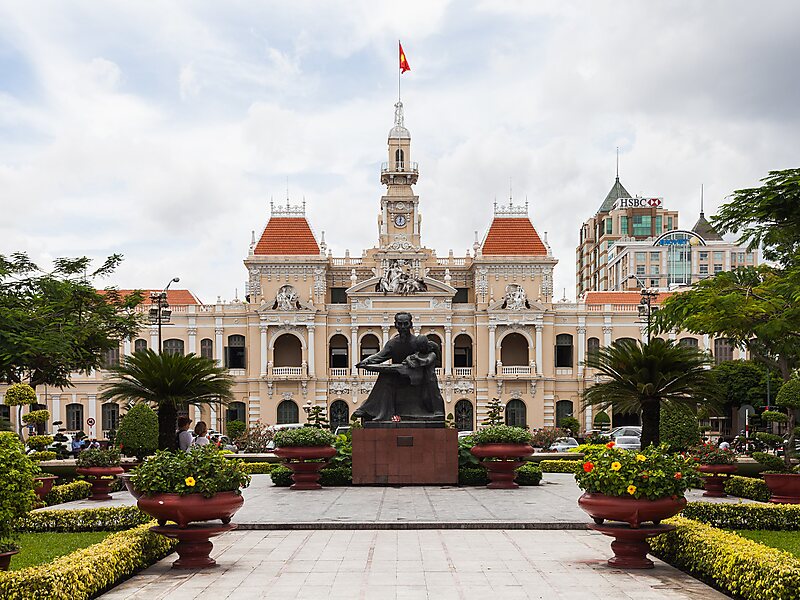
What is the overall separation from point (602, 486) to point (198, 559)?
14.5 ft

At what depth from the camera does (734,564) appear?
926cm

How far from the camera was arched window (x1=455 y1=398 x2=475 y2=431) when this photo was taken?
2475 inches

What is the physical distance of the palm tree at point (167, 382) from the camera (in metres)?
22.2

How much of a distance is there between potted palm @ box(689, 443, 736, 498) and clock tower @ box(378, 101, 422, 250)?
155ft

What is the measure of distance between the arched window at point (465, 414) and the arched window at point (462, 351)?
2.71 metres

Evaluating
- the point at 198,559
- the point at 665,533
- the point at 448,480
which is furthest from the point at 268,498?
the point at 665,533

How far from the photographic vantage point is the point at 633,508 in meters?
10.3

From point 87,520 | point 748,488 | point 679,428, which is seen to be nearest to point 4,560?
point 87,520

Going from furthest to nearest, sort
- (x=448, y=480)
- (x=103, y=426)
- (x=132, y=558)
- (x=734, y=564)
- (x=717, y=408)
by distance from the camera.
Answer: (x=103, y=426) → (x=717, y=408) → (x=448, y=480) → (x=132, y=558) → (x=734, y=564)

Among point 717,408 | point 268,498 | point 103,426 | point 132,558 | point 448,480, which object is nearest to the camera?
point 132,558

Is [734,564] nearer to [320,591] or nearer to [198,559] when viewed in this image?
[320,591]

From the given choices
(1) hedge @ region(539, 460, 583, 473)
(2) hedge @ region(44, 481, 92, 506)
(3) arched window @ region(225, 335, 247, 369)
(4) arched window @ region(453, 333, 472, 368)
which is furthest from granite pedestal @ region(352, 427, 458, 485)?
(3) arched window @ region(225, 335, 247, 369)

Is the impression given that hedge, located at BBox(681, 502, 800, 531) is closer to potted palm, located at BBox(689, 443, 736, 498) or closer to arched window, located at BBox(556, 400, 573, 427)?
potted palm, located at BBox(689, 443, 736, 498)

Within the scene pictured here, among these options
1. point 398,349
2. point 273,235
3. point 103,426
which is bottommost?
point 103,426
